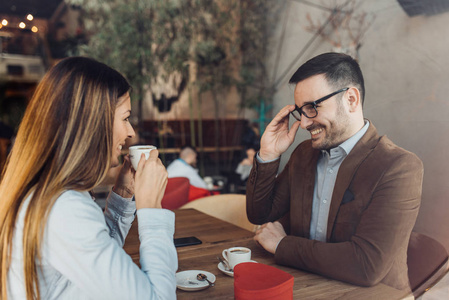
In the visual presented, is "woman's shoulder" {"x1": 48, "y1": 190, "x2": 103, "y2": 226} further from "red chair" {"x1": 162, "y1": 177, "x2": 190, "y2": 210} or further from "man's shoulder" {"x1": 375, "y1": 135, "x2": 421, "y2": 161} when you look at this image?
"red chair" {"x1": 162, "y1": 177, "x2": 190, "y2": 210}

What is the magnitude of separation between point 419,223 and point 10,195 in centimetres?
91

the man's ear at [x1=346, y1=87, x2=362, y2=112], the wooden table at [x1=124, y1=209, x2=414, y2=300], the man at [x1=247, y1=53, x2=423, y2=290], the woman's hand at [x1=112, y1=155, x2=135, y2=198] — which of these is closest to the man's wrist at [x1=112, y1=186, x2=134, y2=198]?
the woman's hand at [x1=112, y1=155, x2=135, y2=198]

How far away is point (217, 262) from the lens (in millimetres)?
1130

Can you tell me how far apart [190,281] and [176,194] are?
1561 millimetres

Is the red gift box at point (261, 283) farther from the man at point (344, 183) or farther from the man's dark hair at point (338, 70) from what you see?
the man's dark hair at point (338, 70)

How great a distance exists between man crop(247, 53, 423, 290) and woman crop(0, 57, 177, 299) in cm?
44

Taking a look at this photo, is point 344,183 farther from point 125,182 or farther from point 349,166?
point 125,182

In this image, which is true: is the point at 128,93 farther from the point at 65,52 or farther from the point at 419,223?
the point at 65,52

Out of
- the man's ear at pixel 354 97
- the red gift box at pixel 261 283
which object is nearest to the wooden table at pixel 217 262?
the red gift box at pixel 261 283

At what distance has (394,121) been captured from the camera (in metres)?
0.92

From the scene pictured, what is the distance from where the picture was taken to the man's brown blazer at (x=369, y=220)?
882 mm

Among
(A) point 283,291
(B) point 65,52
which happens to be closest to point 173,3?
(B) point 65,52

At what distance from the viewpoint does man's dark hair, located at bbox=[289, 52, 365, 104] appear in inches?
37.9

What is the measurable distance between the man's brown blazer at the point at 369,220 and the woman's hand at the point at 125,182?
1.56ft
